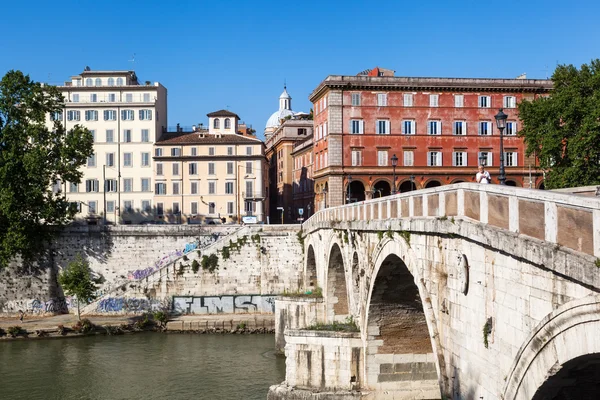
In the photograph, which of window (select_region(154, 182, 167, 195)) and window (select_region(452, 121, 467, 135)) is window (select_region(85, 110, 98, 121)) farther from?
window (select_region(452, 121, 467, 135))

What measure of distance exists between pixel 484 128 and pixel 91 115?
118ft

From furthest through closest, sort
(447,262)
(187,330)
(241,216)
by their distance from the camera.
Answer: (241,216) → (187,330) → (447,262)

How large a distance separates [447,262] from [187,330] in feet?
99.1

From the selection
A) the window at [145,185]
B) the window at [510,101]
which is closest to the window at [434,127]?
the window at [510,101]

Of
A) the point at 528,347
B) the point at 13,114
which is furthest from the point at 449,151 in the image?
the point at 528,347

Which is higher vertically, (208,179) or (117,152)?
(117,152)

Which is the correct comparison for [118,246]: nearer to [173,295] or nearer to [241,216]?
[173,295]

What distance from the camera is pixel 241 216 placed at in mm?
62312

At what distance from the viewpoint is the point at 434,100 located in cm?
5316

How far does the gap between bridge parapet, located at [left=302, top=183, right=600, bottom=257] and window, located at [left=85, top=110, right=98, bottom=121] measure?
170ft

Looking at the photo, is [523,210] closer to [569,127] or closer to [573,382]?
[573,382]

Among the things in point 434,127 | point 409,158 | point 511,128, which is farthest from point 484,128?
point 409,158

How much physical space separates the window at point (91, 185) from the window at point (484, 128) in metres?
34.9

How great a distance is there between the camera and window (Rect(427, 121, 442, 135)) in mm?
53250
